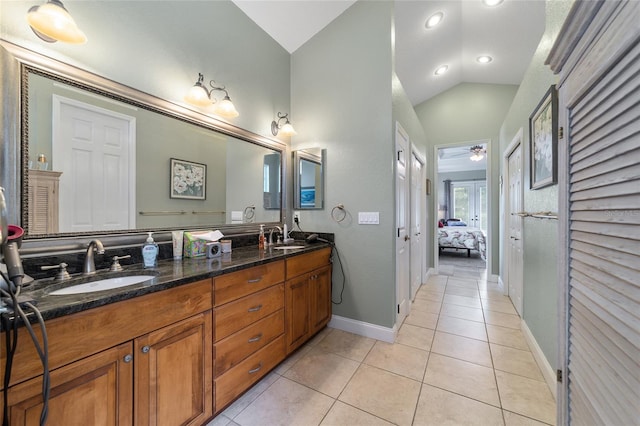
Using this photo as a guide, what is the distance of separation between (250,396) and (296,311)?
61cm

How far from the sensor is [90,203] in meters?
1.34

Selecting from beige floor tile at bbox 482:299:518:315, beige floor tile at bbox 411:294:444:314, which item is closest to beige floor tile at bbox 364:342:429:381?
beige floor tile at bbox 411:294:444:314

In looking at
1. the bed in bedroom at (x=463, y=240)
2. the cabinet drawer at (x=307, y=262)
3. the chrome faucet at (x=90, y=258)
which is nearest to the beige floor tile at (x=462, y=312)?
the cabinet drawer at (x=307, y=262)

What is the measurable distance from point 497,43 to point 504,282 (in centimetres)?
326

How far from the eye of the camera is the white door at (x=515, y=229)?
263 centimetres

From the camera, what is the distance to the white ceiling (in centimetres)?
239

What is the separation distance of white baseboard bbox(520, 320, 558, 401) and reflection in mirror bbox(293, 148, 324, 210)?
2.12 metres

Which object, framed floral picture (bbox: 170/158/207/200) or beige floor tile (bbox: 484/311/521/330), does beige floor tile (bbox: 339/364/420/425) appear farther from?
framed floral picture (bbox: 170/158/207/200)

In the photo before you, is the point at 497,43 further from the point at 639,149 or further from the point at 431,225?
the point at 639,149

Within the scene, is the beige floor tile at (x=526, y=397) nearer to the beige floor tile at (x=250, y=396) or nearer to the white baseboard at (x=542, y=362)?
the white baseboard at (x=542, y=362)

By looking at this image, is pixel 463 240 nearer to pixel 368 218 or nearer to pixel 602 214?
pixel 368 218

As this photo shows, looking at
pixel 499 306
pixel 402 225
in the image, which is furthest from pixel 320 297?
pixel 499 306

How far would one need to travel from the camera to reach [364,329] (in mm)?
2342

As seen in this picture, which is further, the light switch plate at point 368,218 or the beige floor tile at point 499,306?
the beige floor tile at point 499,306
